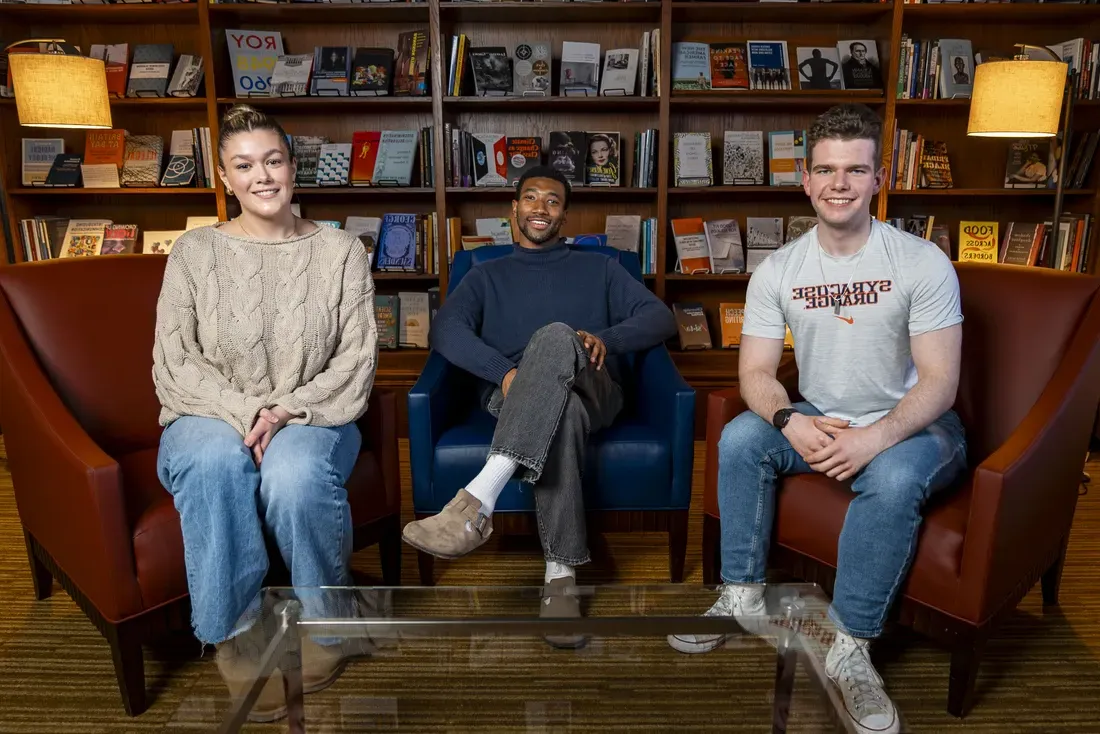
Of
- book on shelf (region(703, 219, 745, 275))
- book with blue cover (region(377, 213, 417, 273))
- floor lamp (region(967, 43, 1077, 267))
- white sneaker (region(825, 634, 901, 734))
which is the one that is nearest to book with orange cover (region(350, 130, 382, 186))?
book with blue cover (region(377, 213, 417, 273))

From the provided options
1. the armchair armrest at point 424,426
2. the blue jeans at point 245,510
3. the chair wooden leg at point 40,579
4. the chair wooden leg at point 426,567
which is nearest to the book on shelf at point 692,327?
the armchair armrest at point 424,426

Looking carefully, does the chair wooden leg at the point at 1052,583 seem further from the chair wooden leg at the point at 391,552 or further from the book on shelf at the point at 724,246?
the book on shelf at the point at 724,246

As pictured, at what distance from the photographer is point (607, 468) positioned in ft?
6.67

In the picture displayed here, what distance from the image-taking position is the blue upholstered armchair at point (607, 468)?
2021 millimetres

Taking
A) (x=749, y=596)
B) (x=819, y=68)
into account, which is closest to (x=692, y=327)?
(x=819, y=68)

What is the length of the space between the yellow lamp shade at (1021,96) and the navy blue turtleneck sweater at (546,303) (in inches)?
60.7

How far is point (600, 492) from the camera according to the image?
2.04 metres

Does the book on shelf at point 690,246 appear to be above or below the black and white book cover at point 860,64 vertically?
below

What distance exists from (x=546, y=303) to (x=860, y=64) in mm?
2087

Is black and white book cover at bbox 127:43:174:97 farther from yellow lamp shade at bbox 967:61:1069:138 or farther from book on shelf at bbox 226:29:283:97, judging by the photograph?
yellow lamp shade at bbox 967:61:1069:138

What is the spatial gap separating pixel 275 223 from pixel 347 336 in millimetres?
315

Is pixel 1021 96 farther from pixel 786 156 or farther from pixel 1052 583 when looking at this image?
pixel 1052 583

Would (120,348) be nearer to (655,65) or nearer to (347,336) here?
(347,336)

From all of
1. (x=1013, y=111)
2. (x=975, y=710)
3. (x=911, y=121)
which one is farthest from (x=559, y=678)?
(x=911, y=121)
